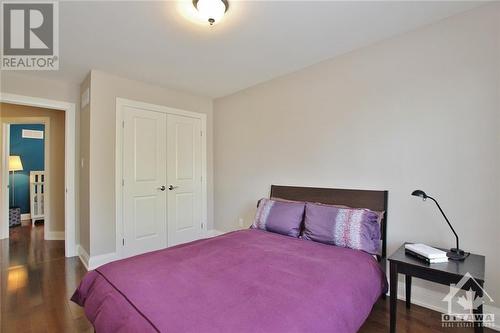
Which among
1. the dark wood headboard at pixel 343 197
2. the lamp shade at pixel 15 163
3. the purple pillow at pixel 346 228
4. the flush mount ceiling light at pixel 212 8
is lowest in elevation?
the purple pillow at pixel 346 228

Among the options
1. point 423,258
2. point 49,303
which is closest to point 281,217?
point 423,258

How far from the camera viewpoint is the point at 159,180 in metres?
3.68

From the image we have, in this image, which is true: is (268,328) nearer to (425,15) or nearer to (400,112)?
(400,112)

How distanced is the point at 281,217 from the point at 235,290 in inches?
51.0

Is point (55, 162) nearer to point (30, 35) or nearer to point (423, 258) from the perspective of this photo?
point (30, 35)

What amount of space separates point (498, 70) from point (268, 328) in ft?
7.85

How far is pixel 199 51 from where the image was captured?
2.63 meters

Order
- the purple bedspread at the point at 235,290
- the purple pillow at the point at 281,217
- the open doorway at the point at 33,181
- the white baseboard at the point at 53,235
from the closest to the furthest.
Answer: the purple bedspread at the point at 235,290, the purple pillow at the point at 281,217, the open doorway at the point at 33,181, the white baseboard at the point at 53,235

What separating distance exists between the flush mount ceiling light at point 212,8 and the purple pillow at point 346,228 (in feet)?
6.25

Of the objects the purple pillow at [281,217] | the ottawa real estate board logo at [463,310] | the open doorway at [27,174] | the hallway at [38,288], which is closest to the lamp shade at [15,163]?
the open doorway at [27,174]

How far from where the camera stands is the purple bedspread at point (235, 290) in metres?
1.15

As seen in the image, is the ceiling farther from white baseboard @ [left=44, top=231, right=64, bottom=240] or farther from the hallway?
white baseboard @ [left=44, top=231, right=64, bottom=240]

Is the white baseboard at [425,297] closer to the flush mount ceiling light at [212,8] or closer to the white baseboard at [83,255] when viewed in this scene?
the flush mount ceiling light at [212,8]

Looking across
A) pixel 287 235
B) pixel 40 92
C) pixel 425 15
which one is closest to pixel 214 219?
pixel 287 235
